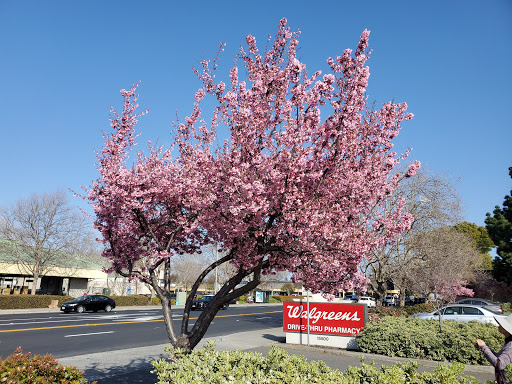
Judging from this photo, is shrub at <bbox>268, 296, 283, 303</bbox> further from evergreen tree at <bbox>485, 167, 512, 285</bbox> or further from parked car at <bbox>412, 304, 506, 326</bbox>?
parked car at <bbox>412, 304, 506, 326</bbox>

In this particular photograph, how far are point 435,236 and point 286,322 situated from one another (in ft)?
45.8

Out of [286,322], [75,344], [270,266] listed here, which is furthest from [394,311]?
[270,266]

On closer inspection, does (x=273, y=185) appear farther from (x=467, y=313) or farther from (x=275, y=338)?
(x=467, y=313)

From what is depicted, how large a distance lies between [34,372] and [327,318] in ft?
35.7

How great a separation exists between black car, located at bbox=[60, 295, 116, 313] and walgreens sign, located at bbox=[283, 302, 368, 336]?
1969 cm

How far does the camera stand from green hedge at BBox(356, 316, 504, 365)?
10727 millimetres

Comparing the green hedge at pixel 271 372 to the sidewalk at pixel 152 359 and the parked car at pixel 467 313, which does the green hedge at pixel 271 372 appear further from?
the parked car at pixel 467 313

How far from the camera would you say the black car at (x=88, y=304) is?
1081 inches

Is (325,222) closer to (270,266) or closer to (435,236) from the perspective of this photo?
(270,266)

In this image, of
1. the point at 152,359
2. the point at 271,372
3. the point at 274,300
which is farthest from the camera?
the point at 274,300

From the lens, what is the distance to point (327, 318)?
45.2 feet

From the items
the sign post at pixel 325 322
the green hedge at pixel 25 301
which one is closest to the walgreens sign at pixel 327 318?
the sign post at pixel 325 322

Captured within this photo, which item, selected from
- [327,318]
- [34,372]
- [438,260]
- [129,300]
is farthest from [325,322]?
[129,300]

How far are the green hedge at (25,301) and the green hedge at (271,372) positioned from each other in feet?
97.6
